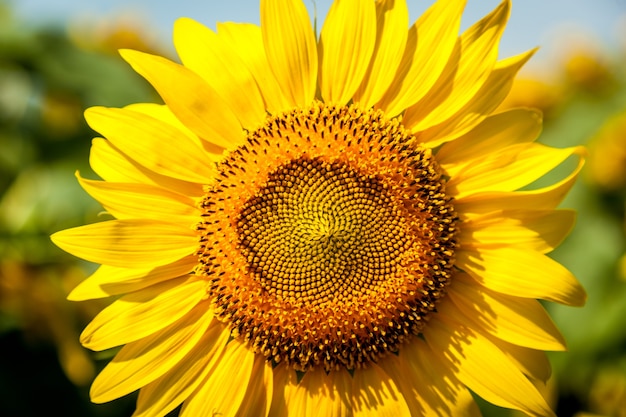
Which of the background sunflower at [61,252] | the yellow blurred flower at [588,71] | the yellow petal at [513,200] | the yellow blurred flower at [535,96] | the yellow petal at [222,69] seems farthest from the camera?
the yellow blurred flower at [588,71]

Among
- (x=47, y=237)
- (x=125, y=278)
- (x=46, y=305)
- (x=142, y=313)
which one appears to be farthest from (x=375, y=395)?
(x=46, y=305)

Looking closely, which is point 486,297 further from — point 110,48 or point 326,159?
point 110,48

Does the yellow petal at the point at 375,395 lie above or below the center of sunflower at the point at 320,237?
below

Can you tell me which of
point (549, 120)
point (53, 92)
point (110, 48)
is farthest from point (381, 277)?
point (110, 48)

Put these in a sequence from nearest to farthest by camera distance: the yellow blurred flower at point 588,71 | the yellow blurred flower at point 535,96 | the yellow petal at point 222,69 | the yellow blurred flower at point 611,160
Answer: the yellow petal at point 222,69 < the yellow blurred flower at point 611,160 < the yellow blurred flower at point 535,96 < the yellow blurred flower at point 588,71

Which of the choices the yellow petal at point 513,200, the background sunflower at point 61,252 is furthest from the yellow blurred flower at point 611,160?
the yellow petal at point 513,200

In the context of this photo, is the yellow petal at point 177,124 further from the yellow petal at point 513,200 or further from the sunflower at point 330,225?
the yellow petal at point 513,200

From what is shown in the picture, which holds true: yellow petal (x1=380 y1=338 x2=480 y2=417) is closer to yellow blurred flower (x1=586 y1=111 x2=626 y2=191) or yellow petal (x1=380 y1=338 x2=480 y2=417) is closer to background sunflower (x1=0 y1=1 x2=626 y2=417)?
background sunflower (x1=0 y1=1 x2=626 y2=417)
